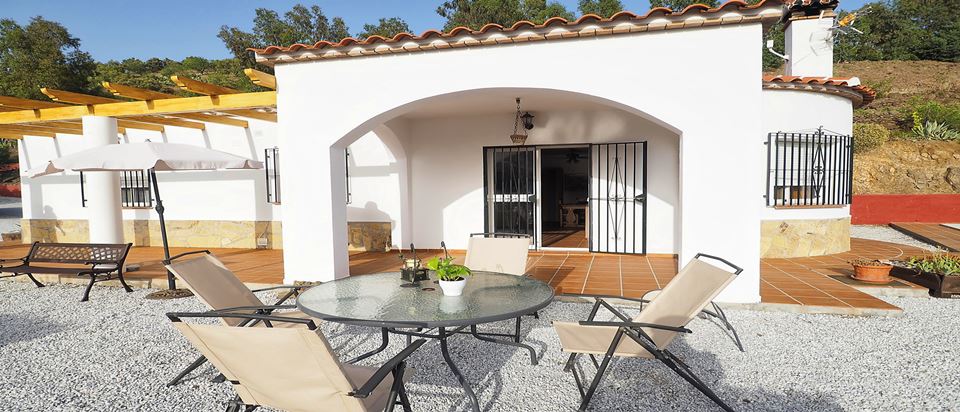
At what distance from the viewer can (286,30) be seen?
1553 inches

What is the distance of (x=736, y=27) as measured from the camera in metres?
4.35

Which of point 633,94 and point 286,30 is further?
point 286,30

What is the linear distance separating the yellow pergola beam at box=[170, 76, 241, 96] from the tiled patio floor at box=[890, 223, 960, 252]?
11.3m

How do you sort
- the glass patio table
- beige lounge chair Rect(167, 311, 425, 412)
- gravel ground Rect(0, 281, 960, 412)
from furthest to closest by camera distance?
gravel ground Rect(0, 281, 960, 412) → the glass patio table → beige lounge chair Rect(167, 311, 425, 412)

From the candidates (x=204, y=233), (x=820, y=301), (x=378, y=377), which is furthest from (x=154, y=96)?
(x=820, y=301)

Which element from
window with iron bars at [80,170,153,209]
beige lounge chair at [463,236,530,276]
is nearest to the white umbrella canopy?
beige lounge chair at [463,236,530,276]

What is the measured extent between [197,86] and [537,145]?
16.0ft

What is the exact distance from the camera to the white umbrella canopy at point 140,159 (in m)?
4.90

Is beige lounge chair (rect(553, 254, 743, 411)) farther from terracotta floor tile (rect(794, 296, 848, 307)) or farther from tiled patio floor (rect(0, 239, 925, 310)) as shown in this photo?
terracotta floor tile (rect(794, 296, 848, 307))

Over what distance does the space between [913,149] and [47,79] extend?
41299 millimetres

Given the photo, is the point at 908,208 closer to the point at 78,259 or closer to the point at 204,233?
the point at 204,233

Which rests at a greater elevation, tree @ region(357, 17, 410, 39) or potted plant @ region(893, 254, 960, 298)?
tree @ region(357, 17, 410, 39)

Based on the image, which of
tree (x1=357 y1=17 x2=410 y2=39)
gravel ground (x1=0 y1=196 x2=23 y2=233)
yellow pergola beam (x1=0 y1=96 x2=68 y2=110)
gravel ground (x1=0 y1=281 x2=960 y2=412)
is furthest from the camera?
tree (x1=357 y1=17 x2=410 y2=39)

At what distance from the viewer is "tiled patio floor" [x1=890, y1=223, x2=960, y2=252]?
26.2 feet
